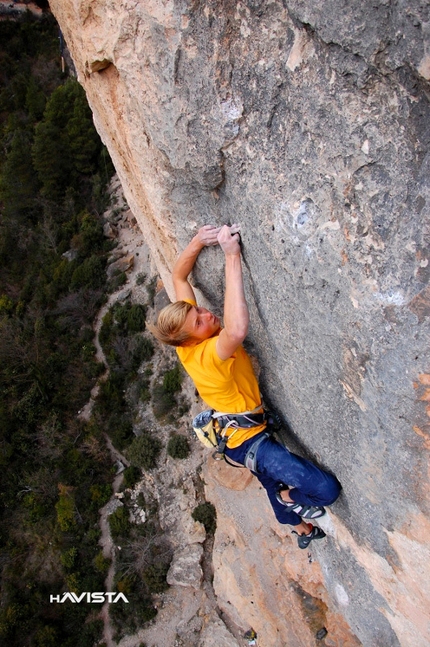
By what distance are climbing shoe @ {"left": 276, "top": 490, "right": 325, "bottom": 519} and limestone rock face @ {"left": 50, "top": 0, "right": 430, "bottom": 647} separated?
7.0 inches

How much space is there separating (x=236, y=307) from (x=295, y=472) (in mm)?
1472

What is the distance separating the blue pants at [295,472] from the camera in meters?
3.58

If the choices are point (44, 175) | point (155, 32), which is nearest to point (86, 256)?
point (44, 175)

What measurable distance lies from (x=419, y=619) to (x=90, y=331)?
43.3ft

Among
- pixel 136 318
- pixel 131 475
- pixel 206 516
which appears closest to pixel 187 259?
pixel 206 516

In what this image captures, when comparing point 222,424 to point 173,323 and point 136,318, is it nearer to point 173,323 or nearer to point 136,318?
point 173,323

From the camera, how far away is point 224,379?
135 inches

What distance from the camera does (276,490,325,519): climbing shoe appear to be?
161 inches

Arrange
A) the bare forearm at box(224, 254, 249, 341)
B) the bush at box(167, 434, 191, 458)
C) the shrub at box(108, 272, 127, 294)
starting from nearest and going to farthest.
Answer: the bare forearm at box(224, 254, 249, 341) → the bush at box(167, 434, 191, 458) → the shrub at box(108, 272, 127, 294)

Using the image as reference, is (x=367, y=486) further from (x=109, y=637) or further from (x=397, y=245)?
(x=109, y=637)

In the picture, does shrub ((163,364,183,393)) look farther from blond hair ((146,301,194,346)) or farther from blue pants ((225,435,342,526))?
blond hair ((146,301,194,346))

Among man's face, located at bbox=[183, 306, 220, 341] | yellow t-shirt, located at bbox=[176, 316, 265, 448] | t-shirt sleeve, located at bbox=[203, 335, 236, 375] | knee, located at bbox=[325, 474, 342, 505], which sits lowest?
knee, located at bbox=[325, 474, 342, 505]

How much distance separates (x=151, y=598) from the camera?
35.5 feet

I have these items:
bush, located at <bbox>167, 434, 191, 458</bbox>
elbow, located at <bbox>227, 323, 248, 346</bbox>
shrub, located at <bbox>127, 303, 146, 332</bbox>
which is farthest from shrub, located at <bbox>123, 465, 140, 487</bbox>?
elbow, located at <bbox>227, 323, 248, 346</bbox>
